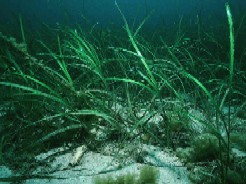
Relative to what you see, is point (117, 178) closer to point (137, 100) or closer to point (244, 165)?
point (244, 165)

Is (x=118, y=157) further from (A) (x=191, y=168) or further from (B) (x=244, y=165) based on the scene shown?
(B) (x=244, y=165)

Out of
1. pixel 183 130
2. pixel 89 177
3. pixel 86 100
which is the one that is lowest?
pixel 89 177

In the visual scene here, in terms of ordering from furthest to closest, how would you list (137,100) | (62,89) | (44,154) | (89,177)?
(137,100)
(62,89)
(44,154)
(89,177)

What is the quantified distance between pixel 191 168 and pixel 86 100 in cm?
94

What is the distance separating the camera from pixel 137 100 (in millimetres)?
2561


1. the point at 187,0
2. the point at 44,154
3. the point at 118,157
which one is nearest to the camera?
the point at 118,157

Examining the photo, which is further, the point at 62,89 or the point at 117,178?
the point at 62,89

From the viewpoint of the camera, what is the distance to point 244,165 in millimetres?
1518

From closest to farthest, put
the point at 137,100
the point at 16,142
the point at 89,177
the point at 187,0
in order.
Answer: the point at 89,177 < the point at 16,142 < the point at 137,100 < the point at 187,0

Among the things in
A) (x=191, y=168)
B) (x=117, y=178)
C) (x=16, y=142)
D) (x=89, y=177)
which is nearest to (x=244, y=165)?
(x=191, y=168)

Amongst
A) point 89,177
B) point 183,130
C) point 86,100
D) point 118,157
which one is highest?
point 86,100

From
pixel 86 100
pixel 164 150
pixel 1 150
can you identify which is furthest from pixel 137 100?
pixel 1 150

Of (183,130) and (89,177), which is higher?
(183,130)

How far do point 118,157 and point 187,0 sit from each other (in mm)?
52484
